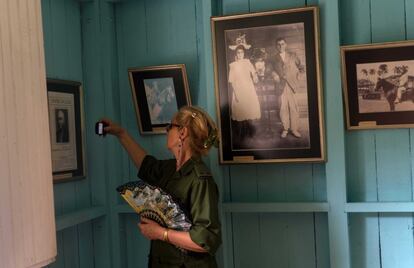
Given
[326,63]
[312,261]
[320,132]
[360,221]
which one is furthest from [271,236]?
[326,63]

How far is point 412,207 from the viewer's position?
1921 millimetres

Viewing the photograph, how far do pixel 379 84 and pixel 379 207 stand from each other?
1.67 ft

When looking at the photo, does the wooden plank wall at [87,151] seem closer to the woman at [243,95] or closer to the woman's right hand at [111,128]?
the woman's right hand at [111,128]

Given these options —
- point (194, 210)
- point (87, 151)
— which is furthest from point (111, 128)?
point (194, 210)

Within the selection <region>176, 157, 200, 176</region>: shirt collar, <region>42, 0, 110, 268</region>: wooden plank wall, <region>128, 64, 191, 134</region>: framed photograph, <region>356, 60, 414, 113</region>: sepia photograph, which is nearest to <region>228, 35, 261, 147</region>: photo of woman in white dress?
<region>128, 64, 191, 134</region>: framed photograph

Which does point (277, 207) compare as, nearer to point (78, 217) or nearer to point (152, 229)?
point (152, 229)

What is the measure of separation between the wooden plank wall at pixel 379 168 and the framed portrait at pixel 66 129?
1.22 metres

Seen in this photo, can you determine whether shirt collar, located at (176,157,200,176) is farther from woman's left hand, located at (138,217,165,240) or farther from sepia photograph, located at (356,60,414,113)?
sepia photograph, located at (356,60,414,113)

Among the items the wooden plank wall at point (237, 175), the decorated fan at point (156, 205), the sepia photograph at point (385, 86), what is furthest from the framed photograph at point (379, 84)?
the decorated fan at point (156, 205)

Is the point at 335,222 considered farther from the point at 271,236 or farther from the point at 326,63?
the point at 326,63

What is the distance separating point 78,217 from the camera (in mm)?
2092

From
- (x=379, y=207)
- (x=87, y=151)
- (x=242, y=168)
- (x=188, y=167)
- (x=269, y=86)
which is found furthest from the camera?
(x=87, y=151)

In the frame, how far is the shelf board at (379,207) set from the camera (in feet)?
6.32

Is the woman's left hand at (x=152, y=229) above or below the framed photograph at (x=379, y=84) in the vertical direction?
below
